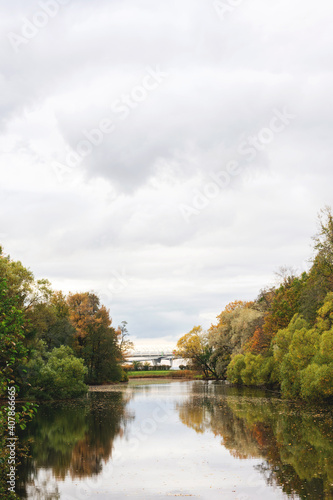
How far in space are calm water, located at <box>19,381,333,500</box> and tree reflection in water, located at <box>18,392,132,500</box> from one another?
0.10 feet

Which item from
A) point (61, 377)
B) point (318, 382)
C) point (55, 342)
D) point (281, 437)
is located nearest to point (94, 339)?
point (55, 342)

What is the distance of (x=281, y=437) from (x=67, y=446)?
25.3 feet

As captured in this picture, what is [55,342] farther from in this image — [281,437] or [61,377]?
[281,437]

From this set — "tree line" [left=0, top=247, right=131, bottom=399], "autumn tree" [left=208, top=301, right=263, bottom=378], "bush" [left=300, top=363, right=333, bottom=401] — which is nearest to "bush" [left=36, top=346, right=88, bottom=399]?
"tree line" [left=0, top=247, right=131, bottom=399]

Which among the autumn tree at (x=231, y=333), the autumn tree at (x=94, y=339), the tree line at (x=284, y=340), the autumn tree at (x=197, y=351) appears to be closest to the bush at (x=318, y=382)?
the tree line at (x=284, y=340)

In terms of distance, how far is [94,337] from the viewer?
62969 millimetres

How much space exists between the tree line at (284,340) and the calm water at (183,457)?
361cm

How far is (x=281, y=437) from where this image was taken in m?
17.5

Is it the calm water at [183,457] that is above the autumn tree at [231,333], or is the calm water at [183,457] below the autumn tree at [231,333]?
below

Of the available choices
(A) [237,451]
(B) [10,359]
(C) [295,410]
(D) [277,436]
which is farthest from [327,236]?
(B) [10,359]

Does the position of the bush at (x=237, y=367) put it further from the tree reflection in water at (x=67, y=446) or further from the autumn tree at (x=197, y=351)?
the tree reflection in water at (x=67, y=446)

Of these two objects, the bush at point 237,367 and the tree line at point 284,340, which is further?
the bush at point 237,367

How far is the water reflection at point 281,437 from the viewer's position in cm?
1125

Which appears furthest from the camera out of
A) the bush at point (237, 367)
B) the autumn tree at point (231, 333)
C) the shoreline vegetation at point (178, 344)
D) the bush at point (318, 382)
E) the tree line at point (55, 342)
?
the autumn tree at point (231, 333)
